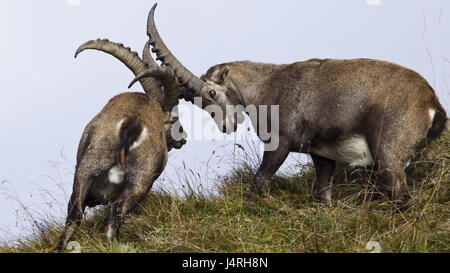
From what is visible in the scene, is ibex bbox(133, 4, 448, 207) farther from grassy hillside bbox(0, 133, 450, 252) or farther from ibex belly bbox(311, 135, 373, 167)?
grassy hillside bbox(0, 133, 450, 252)

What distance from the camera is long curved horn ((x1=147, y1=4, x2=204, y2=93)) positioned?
26.9ft

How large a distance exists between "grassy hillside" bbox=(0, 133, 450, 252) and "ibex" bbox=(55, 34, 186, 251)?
1.22 ft

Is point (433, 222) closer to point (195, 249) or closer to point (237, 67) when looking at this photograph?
point (195, 249)

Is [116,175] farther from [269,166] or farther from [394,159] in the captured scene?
[394,159]

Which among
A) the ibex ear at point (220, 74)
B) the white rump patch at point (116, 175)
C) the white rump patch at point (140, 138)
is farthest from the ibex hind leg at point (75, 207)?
the ibex ear at point (220, 74)

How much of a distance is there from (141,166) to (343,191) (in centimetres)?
341

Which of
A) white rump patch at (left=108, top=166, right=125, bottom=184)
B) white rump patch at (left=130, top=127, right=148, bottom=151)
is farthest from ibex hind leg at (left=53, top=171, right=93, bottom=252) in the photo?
white rump patch at (left=130, top=127, right=148, bottom=151)

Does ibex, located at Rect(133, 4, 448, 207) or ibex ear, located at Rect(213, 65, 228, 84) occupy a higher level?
ibex ear, located at Rect(213, 65, 228, 84)

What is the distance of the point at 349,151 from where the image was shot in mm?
7262

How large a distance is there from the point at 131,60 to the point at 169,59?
69cm

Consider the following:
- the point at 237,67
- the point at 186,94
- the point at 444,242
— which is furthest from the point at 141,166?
the point at 444,242

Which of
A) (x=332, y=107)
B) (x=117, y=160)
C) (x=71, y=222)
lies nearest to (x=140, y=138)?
(x=117, y=160)

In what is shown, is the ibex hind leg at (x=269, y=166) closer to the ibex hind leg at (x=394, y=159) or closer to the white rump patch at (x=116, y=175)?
the ibex hind leg at (x=394, y=159)
